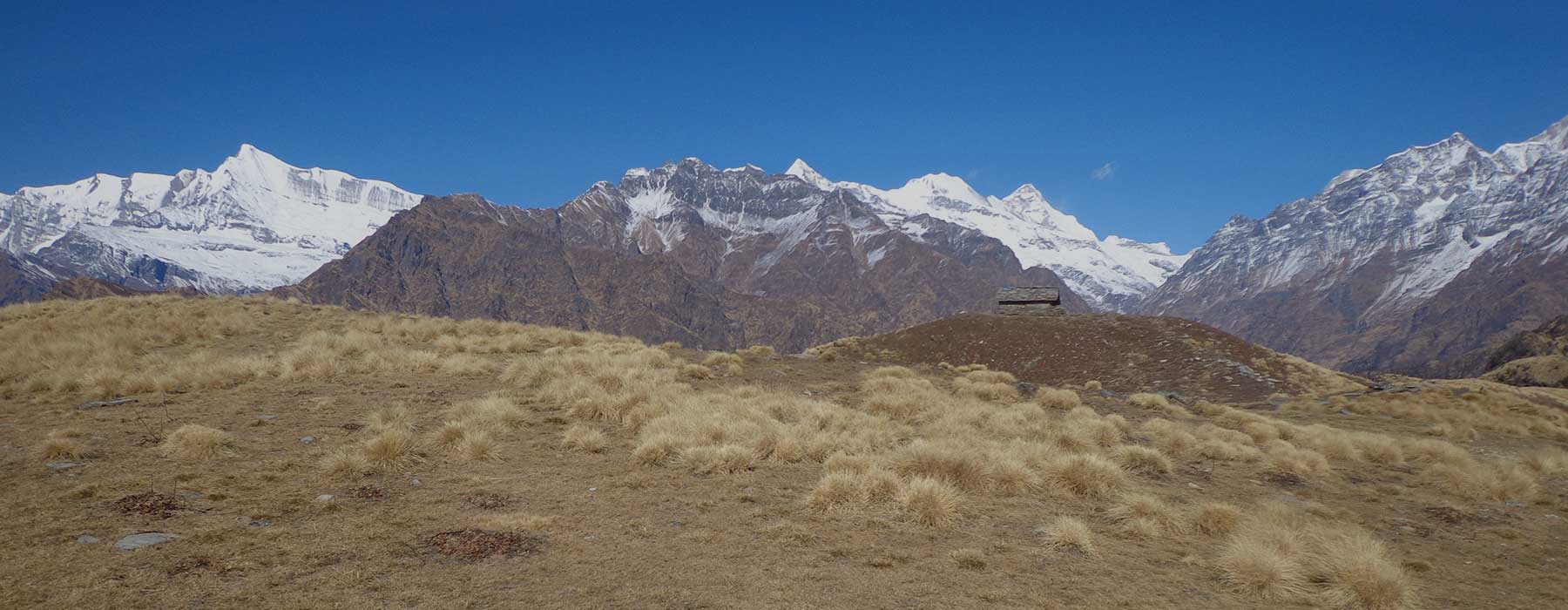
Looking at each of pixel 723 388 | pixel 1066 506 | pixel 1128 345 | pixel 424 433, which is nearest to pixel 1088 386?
pixel 1128 345

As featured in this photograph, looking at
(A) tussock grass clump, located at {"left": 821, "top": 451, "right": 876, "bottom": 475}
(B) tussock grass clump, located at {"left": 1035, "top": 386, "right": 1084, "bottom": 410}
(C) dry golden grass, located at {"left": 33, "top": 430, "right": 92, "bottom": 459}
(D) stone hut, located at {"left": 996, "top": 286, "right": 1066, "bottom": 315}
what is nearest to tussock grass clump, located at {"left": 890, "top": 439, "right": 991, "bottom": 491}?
(A) tussock grass clump, located at {"left": 821, "top": 451, "right": 876, "bottom": 475}

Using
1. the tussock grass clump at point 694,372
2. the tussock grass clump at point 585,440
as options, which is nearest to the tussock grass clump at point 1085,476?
the tussock grass clump at point 585,440

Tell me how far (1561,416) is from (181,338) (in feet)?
151

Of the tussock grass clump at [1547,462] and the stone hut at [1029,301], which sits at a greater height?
the stone hut at [1029,301]

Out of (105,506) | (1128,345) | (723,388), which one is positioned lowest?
(105,506)

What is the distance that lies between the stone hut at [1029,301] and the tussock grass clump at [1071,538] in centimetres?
4483

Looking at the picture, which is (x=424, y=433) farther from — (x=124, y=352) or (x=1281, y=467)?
(x=1281, y=467)

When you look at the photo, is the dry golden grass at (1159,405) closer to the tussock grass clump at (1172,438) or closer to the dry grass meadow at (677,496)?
the dry grass meadow at (677,496)

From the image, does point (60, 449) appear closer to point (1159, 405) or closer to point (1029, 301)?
point (1159, 405)

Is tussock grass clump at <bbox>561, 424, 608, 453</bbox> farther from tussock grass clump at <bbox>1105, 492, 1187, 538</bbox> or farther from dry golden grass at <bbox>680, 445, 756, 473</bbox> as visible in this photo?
tussock grass clump at <bbox>1105, 492, 1187, 538</bbox>

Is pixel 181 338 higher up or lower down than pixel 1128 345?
lower down

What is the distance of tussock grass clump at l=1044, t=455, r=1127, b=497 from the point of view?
11195 mm

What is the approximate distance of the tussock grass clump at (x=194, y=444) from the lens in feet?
33.0

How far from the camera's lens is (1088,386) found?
2972cm
